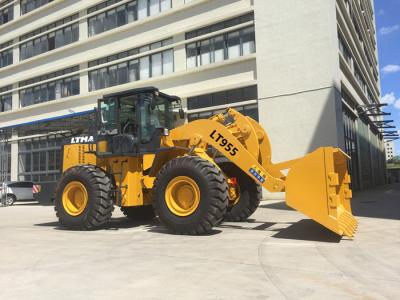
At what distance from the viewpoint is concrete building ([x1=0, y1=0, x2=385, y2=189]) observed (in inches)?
857

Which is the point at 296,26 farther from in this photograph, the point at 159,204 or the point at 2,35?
the point at 2,35

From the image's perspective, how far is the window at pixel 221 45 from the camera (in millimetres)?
24156

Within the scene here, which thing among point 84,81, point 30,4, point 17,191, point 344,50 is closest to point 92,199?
point 17,191

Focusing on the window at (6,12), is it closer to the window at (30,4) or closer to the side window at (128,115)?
the window at (30,4)

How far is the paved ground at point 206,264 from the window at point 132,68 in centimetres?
1826

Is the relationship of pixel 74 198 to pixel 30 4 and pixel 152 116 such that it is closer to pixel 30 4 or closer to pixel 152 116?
pixel 152 116

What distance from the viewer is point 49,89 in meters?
35.5

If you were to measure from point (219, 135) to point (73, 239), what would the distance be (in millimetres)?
4167

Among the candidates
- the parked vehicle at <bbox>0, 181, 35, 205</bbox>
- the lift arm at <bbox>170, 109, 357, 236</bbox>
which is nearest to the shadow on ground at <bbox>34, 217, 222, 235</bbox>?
the lift arm at <bbox>170, 109, 357, 236</bbox>

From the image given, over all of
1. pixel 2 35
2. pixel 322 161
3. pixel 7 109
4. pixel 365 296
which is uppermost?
pixel 2 35

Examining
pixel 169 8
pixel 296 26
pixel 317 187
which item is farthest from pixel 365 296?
pixel 169 8

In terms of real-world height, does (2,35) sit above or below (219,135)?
above

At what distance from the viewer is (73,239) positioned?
10008 millimetres

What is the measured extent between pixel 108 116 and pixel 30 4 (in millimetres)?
31923
